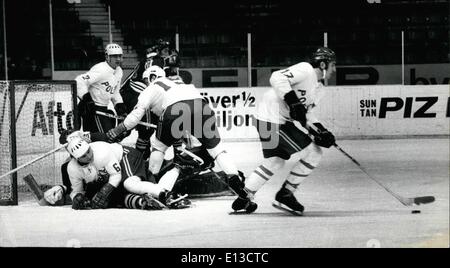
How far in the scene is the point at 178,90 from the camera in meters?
4.90

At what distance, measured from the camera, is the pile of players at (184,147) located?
4527 mm

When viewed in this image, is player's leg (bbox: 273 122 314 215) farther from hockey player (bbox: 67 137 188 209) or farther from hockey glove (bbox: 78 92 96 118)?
hockey glove (bbox: 78 92 96 118)

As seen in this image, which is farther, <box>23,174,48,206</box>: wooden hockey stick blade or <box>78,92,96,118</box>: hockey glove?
<box>78,92,96,118</box>: hockey glove

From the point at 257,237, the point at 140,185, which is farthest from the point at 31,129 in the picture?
the point at 257,237

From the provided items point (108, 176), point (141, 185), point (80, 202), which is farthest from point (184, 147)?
point (80, 202)

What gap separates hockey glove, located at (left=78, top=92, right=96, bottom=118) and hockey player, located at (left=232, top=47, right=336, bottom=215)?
6.65 feet

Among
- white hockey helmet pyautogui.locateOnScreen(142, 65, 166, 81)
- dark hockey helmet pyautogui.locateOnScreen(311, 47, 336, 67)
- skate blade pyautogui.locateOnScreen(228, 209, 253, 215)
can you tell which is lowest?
skate blade pyautogui.locateOnScreen(228, 209, 253, 215)

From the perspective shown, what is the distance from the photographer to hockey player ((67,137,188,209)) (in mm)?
4754

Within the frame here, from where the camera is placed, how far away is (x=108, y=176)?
4.88 metres

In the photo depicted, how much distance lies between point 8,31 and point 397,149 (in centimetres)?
431

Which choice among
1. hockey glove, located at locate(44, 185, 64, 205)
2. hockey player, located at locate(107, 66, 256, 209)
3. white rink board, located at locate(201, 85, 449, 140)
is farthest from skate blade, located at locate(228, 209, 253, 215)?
white rink board, located at locate(201, 85, 449, 140)

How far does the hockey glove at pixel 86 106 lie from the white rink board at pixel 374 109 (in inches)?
110

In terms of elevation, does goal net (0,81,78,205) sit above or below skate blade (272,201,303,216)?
above

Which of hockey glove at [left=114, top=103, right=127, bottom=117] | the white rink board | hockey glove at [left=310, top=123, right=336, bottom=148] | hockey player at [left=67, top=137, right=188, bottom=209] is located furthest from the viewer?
the white rink board
